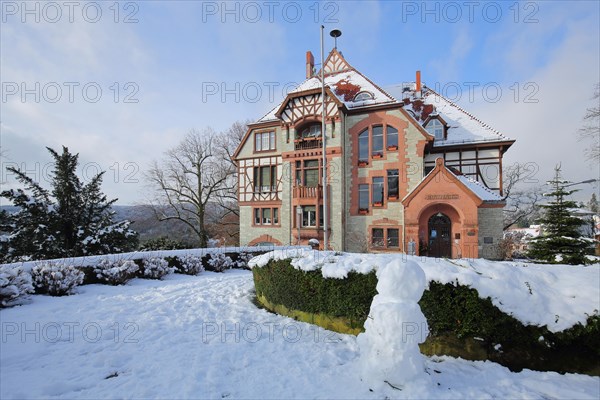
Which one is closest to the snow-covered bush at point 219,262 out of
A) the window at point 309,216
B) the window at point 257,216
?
the window at point 309,216

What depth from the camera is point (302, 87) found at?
22.0 meters

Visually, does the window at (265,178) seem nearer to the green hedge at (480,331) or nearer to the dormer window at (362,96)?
the dormer window at (362,96)

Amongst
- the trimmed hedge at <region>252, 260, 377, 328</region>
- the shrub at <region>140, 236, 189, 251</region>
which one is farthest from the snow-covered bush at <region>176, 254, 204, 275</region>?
the trimmed hedge at <region>252, 260, 377, 328</region>

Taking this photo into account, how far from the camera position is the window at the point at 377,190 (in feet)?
63.3

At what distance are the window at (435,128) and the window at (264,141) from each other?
11.6 metres

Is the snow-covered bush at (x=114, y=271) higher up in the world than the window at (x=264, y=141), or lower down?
lower down

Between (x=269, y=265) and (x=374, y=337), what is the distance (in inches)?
147

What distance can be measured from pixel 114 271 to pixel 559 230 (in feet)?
53.9

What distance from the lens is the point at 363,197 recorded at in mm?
Result: 19844

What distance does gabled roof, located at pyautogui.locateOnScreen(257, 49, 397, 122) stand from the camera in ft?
64.7

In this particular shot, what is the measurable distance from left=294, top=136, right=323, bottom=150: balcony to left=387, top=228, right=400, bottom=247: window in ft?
25.9

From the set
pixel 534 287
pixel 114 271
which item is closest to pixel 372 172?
pixel 534 287

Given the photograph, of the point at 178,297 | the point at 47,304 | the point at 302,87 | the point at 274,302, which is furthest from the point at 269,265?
the point at 302,87

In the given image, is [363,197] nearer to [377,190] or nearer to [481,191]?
[377,190]
